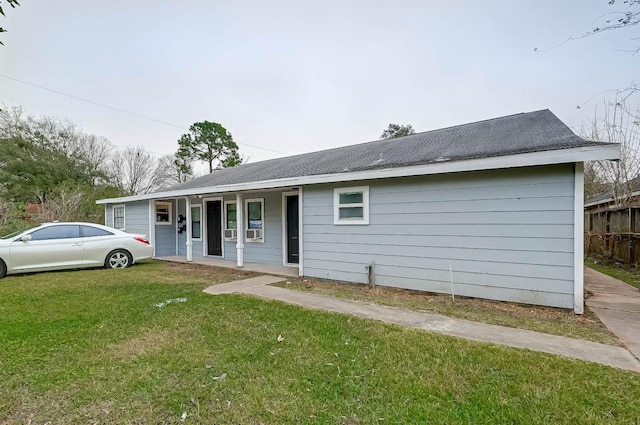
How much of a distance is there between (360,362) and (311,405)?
0.76m

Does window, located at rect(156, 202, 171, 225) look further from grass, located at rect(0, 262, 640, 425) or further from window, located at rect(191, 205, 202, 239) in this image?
grass, located at rect(0, 262, 640, 425)

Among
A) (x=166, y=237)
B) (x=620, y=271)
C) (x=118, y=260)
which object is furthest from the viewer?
(x=166, y=237)

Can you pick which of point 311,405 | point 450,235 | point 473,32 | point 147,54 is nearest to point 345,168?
point 450,235

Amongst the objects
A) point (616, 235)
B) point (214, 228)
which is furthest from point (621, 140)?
point (214, 228)

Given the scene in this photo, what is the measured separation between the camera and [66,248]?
7953 millimetres

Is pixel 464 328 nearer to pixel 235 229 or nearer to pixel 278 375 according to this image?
pixel 278 375

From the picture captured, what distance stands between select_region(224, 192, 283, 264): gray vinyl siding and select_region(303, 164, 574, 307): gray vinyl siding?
7.85 feet

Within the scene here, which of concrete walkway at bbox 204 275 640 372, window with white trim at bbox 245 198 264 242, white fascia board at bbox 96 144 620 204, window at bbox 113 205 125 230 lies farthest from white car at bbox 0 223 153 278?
window at bbox 113 205 125 230

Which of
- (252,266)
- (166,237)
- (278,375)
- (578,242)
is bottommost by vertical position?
(252,266)

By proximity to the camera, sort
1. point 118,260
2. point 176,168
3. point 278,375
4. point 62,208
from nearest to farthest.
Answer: point 278,375
point 118,260
point 62,208
point 176,168

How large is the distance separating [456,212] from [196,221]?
915 centimetres

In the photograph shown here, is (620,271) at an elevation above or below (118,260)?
below

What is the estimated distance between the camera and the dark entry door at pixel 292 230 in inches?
353

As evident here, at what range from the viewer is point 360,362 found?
2.97 metres
